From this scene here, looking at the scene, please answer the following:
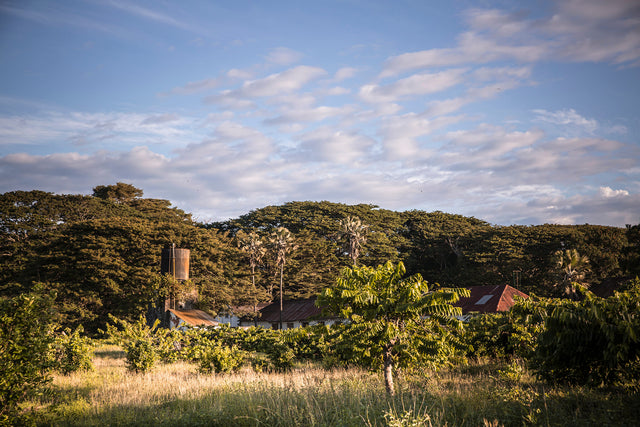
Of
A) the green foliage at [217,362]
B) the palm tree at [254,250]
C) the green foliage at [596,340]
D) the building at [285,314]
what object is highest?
the palm tree at [254,250]

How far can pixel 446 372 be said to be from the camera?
16.2 meters

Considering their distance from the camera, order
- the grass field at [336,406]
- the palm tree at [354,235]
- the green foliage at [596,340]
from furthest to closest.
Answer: the palm tree at [354,235]
the grass field at [336,406]
the green foliage at [596,340]

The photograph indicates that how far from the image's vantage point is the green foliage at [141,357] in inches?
651

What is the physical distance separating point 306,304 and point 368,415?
48061 mm

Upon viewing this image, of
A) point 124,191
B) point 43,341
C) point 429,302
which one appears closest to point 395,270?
point 429,302

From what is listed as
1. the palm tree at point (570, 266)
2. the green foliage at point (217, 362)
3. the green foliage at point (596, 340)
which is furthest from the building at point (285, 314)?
the green foliage at point (596, 340)

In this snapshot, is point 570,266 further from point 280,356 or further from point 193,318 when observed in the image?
point 280,356

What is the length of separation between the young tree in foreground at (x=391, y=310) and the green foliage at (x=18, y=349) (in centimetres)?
610

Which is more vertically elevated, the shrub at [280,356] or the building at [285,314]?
the shrub at [280,356]

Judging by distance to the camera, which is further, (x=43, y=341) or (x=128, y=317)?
(x=128, y=317)

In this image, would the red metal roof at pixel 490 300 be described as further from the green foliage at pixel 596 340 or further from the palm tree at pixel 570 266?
the green foliage at pixel 596 340

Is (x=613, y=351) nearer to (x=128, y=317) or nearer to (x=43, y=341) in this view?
(x=43, y=341)

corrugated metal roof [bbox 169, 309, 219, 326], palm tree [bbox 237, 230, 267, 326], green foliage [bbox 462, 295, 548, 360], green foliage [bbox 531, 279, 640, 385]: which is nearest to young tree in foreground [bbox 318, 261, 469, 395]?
green foliage [bbox 531, 279, 640, 385]

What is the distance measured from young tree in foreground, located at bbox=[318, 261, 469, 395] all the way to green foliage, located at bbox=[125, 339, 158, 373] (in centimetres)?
794
